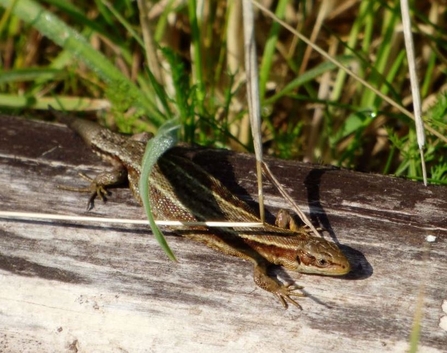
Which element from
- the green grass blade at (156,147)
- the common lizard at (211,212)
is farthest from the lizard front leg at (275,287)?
the green grass blade at (156,147)

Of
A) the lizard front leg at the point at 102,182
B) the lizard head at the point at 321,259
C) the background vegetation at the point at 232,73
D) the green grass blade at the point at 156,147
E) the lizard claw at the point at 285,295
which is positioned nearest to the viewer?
the green grass blade at the point at 156,147

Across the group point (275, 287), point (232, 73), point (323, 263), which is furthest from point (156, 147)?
point (232, 73)

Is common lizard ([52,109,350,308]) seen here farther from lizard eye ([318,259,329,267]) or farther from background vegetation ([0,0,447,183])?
background vegetation ([0,0,447,183])

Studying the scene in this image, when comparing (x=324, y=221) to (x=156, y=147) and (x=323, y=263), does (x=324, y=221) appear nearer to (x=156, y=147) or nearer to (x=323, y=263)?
(x=323, y=263)

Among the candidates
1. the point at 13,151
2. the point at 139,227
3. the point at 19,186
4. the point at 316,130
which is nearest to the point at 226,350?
the point at 139,227

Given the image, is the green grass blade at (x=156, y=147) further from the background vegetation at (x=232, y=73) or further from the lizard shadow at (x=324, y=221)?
the background vegetation at (x=232, y=73)

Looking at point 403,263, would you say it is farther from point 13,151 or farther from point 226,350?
point 13,151
